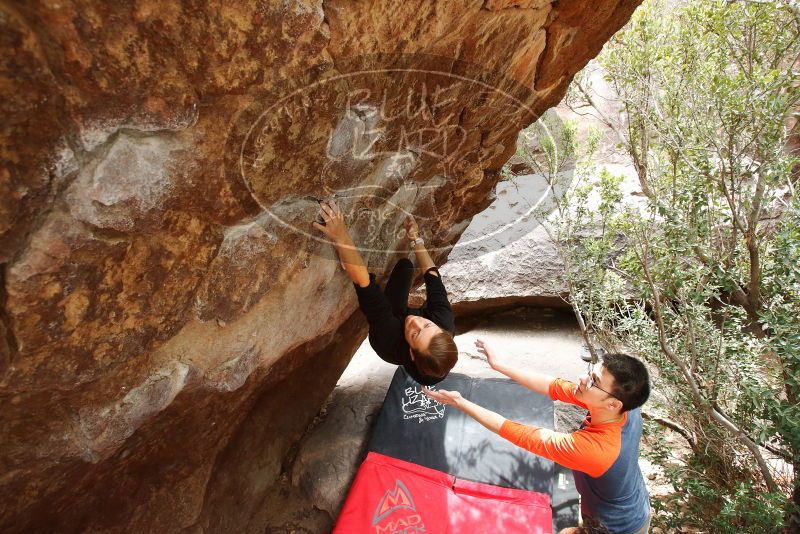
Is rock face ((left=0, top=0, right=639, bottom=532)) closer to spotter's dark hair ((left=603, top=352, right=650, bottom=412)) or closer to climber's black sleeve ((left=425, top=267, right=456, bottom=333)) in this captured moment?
climber's black sleeve ((left=425, top=267, right=456, bottom=333))

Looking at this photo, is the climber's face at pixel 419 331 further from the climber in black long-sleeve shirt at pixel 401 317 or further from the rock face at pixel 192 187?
the rock face at pixel 192 187

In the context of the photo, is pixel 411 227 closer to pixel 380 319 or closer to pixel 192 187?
pixel 380 319

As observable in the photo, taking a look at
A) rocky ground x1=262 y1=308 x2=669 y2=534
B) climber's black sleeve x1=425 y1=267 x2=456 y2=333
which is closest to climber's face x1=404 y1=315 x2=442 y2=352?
climber's black sleeve x1=425 y1=267 x2=456 y2=333

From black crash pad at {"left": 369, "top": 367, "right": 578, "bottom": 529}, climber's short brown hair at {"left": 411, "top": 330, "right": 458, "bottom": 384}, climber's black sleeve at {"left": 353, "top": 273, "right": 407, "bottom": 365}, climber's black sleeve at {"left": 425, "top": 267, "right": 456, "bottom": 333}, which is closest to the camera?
climber's short brown hair at {"left": 411, "top": 330, "right": 458, "bottom": 384}

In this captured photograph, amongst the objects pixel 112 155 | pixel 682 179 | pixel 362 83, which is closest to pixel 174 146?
pixel 112 155

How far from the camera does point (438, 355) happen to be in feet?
10.1

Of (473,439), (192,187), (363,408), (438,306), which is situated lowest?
(363,408)

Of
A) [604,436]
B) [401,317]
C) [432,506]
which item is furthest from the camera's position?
[432,506]

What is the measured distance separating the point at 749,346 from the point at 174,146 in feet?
15.0

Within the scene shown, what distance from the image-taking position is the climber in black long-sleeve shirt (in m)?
3.11

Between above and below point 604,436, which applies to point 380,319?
above

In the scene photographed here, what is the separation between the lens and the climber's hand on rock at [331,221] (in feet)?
9.93

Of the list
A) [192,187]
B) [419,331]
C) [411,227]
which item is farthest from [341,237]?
[411,227]

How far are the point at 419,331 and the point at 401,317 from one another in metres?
0.52
